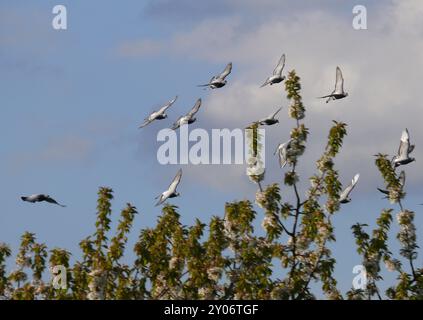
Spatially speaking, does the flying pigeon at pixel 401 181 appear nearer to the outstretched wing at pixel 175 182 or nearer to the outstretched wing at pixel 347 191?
the outstretched wing at pixel 347 191

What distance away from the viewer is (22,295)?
3709cm

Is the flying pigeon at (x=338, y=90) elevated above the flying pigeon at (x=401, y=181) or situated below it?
above

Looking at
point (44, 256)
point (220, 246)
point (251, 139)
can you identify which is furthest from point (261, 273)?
point (44, 256)

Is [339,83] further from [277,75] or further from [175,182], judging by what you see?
[175,182]

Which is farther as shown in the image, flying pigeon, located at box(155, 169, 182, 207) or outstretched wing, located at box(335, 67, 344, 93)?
outstretched wing, located at box(335, 67, 344, 93)

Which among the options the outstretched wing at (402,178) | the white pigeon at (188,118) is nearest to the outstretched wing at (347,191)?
the outstretched wing at (402,178)

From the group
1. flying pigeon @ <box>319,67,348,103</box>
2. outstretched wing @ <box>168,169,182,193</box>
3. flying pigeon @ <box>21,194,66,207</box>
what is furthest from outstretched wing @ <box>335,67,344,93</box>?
flying pigeon @ <box>21,194,66,207</box>

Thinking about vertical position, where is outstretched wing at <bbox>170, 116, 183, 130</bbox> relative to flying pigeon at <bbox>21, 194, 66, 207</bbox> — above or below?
above

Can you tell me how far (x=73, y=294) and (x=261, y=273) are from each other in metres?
5.25

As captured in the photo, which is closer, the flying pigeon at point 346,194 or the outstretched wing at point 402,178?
the flying pigeon at point 346,194

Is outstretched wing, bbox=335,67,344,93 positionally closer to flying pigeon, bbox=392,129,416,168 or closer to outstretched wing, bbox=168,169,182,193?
flying pigeon, bbox=392,129,416,168

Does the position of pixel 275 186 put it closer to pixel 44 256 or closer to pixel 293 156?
pixel 293 156

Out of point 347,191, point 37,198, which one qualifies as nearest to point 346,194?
point 347,191
